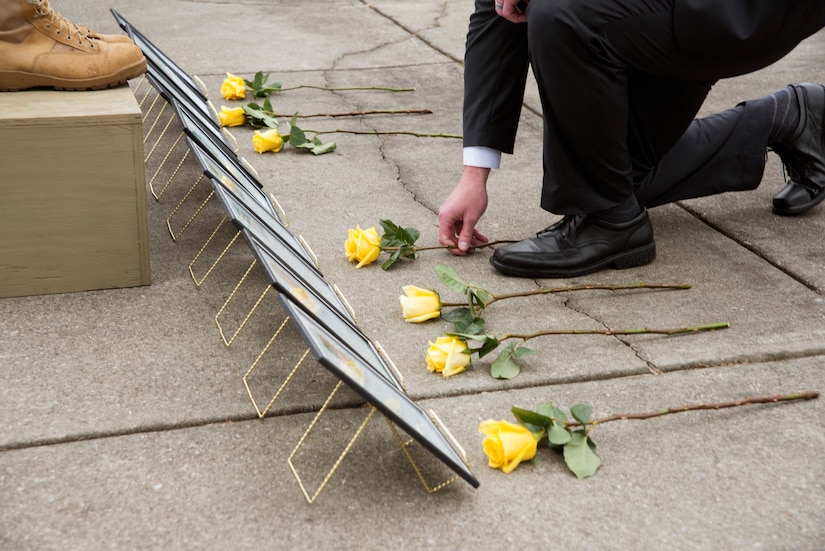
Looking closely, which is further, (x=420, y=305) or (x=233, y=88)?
(x=233, y=88)

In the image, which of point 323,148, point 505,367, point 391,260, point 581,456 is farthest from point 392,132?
point 581,456

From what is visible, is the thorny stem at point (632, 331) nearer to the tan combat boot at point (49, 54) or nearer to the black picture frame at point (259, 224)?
the black picture frame at point (259, 224)

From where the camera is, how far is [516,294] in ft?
8.18

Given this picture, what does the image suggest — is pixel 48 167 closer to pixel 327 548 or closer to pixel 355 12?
pixel 327 548

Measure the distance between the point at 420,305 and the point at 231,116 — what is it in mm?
1928

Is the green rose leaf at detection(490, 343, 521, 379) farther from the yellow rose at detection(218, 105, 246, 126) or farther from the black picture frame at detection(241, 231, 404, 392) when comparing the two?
the yellow rose at detection(218, 105, 246, 126)

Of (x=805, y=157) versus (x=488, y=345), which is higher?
(x=805, y=157)

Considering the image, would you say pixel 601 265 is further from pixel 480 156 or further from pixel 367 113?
pixel 367 113

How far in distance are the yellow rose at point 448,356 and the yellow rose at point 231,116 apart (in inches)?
84.0

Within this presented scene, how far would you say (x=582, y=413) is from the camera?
6.19 ft

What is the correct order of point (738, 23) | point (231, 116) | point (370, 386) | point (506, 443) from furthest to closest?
1. point (231, 116)
2. point (738, 23)
3. point (506, 443)
4. point (370, 386)

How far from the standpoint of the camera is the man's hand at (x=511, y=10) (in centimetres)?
259

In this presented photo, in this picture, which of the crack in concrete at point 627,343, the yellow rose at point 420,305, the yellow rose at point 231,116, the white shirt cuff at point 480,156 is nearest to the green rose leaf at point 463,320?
the yellow rose at point 420,305

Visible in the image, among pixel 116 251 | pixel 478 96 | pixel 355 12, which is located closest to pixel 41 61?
pixel 116 251
